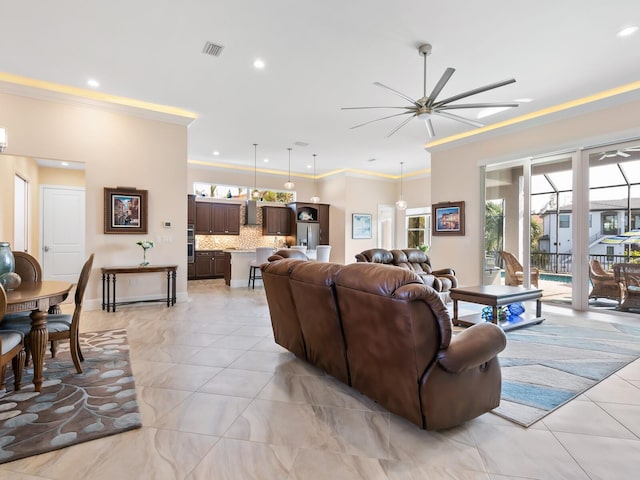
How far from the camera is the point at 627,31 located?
3453 mm

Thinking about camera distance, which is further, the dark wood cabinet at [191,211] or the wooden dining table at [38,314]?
the dark wood cabinet at [191,211]

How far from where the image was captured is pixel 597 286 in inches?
212

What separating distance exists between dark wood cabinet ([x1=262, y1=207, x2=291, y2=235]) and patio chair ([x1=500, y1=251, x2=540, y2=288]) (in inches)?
241

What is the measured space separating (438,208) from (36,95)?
23.7 feet

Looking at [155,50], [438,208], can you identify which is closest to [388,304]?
[155,50]

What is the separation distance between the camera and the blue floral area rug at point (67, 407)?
6.37ft

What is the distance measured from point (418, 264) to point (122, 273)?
4.96m

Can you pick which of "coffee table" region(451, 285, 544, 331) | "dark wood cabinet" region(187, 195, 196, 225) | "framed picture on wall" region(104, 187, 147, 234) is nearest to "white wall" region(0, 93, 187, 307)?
"framed picture on wall" region(104, 187, 147, 234)

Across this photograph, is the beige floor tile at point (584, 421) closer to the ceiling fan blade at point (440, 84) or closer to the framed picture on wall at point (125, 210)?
the ceiling fan blade at point (440, 84)

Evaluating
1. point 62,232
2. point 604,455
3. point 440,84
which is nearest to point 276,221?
point 62,232

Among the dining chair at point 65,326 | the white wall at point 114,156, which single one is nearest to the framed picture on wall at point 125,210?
the white wall at point 114,156

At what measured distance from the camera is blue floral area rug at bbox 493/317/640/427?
94.4 inches

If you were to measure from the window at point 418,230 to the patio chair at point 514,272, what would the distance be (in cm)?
425

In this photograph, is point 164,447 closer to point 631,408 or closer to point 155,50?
point 631,408
